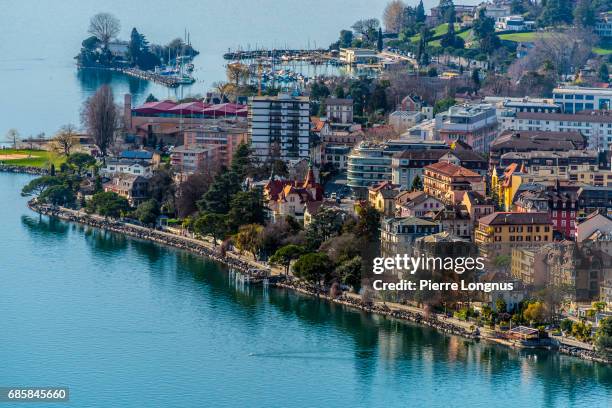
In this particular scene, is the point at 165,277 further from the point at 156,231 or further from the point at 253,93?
the point at 253,93

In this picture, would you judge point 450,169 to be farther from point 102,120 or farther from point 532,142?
point 102,120

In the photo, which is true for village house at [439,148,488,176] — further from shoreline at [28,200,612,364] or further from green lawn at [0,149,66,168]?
green lawn at [0,149,66,168]

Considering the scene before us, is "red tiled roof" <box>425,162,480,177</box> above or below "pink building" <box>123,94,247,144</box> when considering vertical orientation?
below

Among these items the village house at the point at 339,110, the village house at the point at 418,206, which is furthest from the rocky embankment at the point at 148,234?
the village house at the point at 339,110

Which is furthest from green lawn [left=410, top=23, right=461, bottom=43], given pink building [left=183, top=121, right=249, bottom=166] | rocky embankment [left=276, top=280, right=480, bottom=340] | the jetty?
rocky embankment [left=276, top=280, right=480, bottom=340]

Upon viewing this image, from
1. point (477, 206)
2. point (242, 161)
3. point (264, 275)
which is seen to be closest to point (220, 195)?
point (242, 161)

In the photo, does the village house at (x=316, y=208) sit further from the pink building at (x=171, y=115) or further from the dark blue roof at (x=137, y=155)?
the pink building at (x=171, y=115)
